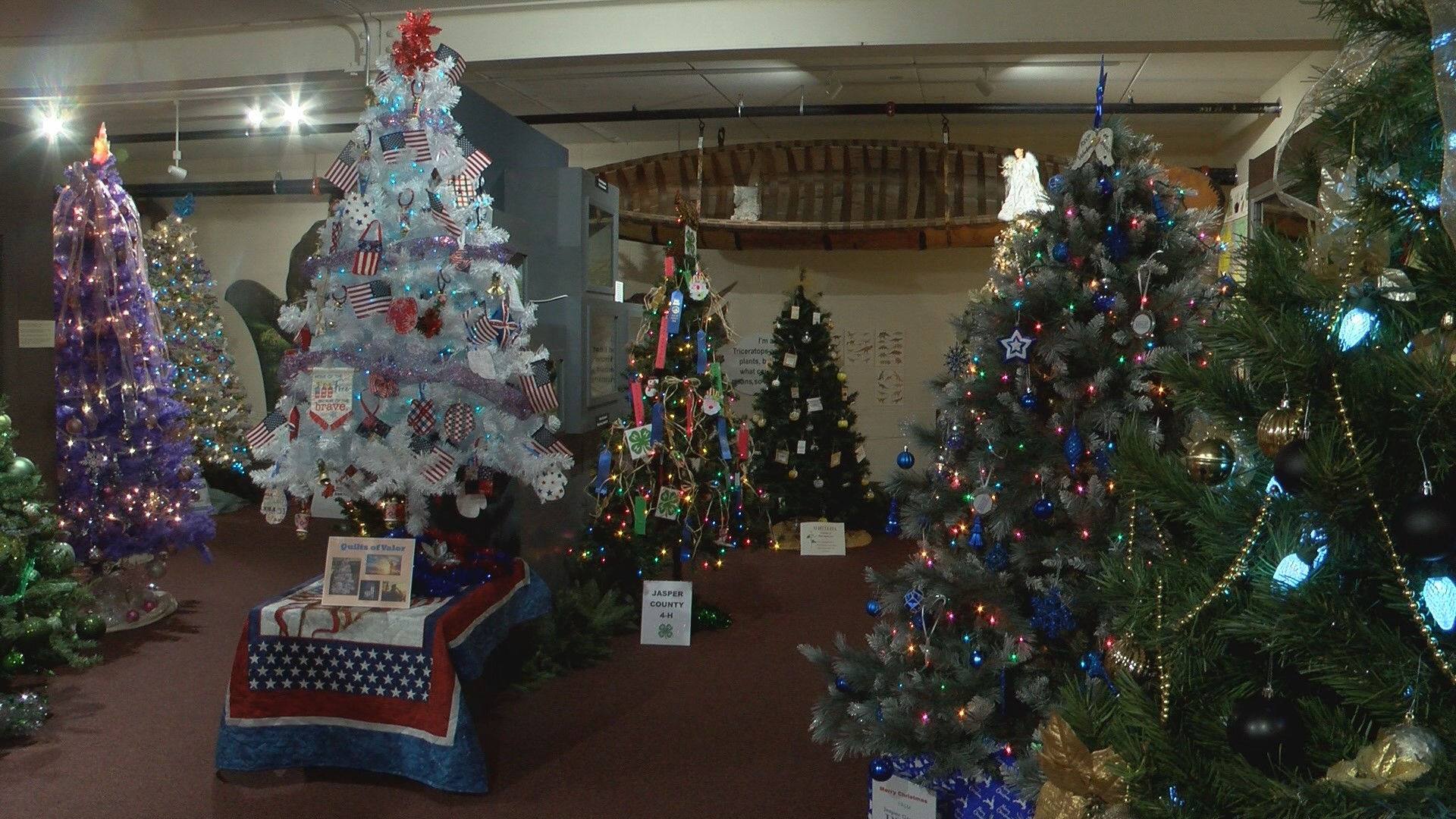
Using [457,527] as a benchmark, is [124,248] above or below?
above

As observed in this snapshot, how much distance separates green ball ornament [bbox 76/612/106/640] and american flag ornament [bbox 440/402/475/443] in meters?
2.12

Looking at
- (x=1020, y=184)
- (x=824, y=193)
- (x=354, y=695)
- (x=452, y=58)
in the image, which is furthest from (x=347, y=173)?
(x=824, y=193)

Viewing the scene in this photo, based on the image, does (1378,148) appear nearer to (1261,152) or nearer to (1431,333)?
(1431,333)

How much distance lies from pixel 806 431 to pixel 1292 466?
6.35 metres

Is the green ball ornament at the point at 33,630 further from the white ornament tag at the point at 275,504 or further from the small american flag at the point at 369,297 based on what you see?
the small american flag at the point at 369,297

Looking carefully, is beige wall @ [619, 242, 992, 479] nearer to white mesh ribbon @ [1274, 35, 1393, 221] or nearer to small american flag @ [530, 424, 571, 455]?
small american flag @ [530, 424, 571, 455]

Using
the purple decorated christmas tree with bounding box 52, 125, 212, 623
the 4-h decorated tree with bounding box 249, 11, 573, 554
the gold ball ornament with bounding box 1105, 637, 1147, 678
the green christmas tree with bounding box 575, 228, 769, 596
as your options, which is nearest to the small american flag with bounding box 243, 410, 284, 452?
the 4-h decorated tree with bounding box 249, 11, 573, 554

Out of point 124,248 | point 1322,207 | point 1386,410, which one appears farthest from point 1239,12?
point 124,248

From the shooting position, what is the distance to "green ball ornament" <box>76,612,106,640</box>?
4.45 metres

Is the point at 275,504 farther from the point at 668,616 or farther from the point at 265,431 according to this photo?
the point at 668,616

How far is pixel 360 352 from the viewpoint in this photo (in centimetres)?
364

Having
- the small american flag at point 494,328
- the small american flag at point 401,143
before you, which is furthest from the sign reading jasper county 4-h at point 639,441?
the small american flag at point 401,143

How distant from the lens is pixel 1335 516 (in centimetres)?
118

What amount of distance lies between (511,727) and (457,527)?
0.85m
